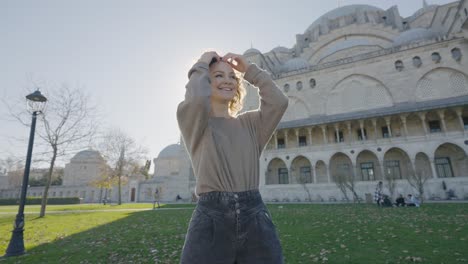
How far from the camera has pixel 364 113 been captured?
28328 mm

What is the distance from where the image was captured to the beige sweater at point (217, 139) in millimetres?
1631

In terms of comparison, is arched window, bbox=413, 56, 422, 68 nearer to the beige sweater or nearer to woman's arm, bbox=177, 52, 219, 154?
the beige sweater

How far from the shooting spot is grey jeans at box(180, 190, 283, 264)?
4.75 ft

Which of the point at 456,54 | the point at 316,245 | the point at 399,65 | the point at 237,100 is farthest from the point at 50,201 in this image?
the point at 456,54

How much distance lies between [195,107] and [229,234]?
88 centimetres

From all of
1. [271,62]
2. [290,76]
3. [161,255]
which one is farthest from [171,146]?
[161,255]

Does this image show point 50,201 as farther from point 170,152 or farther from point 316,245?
point 316,245

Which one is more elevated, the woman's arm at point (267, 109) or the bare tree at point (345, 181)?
the woman's arm at point (267, 109)

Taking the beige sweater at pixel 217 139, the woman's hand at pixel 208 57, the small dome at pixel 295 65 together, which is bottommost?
the beige sweater at pixel 217 139

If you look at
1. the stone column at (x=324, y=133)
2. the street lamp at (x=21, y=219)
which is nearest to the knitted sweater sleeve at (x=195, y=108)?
the street lamp at (x=21, y=219)

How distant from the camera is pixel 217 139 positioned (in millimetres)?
1754

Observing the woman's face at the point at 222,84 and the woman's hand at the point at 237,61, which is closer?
the woman's face at the point at 222,84

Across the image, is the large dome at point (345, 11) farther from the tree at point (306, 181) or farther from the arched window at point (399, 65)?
the tree at point (306, 181)

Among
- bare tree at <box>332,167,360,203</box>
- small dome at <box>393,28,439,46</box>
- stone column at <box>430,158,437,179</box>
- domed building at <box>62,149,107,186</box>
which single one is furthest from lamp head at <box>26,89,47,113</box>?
domed building at <box>62,149,107,186</box>
